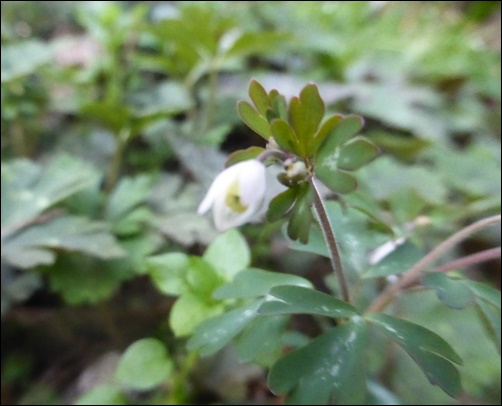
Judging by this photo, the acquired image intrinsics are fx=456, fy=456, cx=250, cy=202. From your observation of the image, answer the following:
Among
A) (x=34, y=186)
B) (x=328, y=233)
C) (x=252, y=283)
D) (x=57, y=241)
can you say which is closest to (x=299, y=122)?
(x=328, y=233)

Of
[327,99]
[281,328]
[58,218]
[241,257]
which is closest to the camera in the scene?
[281,328]

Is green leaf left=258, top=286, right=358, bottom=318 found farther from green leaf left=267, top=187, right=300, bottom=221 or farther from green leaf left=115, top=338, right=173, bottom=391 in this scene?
green leaf left=115, top=338, right=173, bottom=391

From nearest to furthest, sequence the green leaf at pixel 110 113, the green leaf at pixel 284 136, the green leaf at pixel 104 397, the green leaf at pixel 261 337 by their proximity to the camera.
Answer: the green leaf at pixel 284 136
the green leaf at pixel 261 337
the green leaf at pixel 104 397
the green leaf at pixel 110 113

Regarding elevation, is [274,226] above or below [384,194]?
below

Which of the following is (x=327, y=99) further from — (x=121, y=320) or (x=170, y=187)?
(x=121, y=320)

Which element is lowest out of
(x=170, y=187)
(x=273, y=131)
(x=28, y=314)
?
(x=28, y=314)

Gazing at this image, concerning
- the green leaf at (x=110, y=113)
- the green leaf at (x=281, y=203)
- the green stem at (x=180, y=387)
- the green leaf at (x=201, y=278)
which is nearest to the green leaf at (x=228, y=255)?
the green leaf at (x=201, y=278)

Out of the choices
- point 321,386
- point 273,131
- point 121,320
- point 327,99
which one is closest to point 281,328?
point 321,386

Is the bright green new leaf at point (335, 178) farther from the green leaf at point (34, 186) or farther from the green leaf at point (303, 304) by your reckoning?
the green leaf at point (34, 186)
